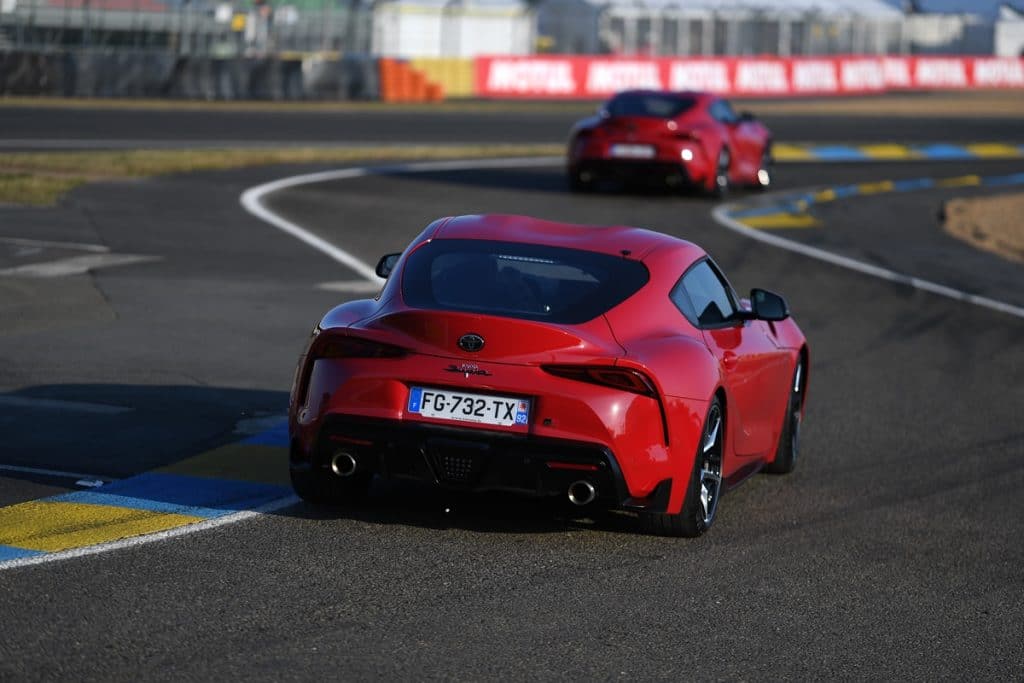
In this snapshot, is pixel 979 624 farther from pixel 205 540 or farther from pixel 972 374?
pixel 972 374

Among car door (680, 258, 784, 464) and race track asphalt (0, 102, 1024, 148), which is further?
race track asphalt (0, 102, 1024, 148)

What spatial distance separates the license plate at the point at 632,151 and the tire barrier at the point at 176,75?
16.8 meters

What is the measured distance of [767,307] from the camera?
8.45 metres

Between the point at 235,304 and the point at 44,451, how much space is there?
5445 mm

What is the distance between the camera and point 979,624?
21.4 feet

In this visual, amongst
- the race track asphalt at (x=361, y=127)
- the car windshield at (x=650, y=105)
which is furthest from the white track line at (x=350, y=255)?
the race track asphalt at (x=361, y=127)

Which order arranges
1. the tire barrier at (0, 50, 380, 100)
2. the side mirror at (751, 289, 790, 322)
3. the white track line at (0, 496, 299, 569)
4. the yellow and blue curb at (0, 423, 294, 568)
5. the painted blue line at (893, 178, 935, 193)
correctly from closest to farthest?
the white track line at (0, 496, 299, 569) → the yellow and blue curb at (0, 423, 294, 568) → the side mirror at (751, 289, 790, 322) → the painted blue line at (893, 178, 935, 193) → the tire barrier at (0, 50, 380, 100)

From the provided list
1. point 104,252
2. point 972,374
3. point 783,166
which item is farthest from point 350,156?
point 972,374

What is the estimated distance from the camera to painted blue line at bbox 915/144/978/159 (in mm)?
Answer: 35969

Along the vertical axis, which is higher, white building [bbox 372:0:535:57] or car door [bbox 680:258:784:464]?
white building [bbox 372:0:535:57]

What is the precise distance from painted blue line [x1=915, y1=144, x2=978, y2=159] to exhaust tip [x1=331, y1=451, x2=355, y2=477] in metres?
30.0

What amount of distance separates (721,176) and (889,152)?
37.6ft

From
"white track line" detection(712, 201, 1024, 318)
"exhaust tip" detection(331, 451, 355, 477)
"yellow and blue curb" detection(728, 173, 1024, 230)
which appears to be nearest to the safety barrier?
"yellow and blue curb" detection(728, 173, 1024, 230)

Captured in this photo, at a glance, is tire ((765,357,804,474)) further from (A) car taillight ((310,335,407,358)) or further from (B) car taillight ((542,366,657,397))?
(A) car taillight ((310,335,407,358))
